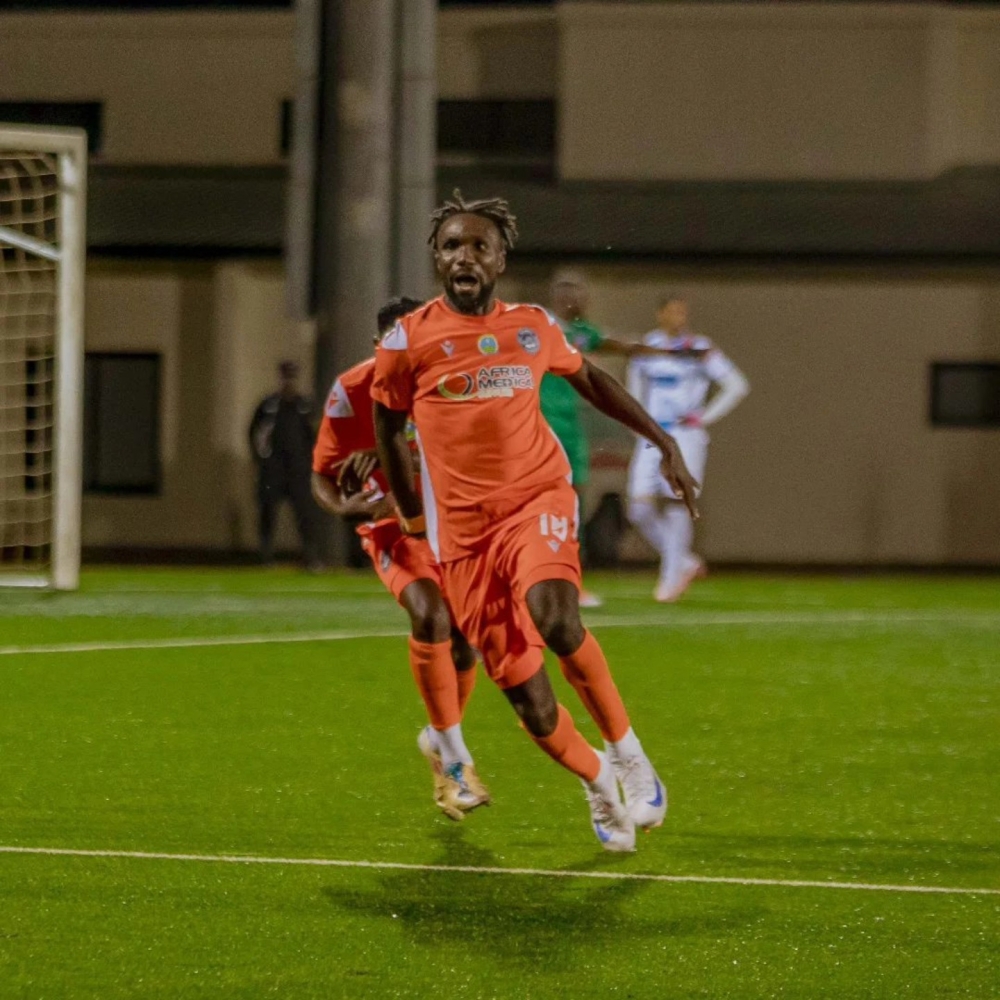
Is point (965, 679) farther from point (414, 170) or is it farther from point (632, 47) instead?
point (632, 47)

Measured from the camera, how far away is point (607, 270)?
2489 cm

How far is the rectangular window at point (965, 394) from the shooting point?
24.8m

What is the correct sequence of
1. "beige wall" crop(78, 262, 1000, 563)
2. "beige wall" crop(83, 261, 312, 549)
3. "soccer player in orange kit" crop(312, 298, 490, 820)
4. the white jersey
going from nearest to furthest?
"soccer player in orange kit" crop(312, 298, 490, 820) → the white jersey → "beige wall" crop(78, 262, 1000, 563) → "beige wall" crop(83, 261, 312, 549)

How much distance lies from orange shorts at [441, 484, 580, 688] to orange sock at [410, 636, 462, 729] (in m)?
0.51

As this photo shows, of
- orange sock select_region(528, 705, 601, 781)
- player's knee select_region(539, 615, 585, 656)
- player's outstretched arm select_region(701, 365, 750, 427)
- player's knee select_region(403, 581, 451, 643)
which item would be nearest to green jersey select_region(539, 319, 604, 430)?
player's outstretched arm select_region(701, 365, 750, 427)

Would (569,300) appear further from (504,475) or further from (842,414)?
(842,414)

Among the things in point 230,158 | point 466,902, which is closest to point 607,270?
point 230,158

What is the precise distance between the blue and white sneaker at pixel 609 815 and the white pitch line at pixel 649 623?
233 inches

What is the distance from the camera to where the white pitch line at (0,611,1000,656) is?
12.3 m

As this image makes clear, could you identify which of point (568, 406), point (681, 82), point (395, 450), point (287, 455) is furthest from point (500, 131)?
point (395, 450)

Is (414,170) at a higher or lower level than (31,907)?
higher

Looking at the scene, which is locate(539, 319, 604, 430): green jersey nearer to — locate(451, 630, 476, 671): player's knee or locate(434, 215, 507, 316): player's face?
locate(451, 630, 476, 671): player's knee

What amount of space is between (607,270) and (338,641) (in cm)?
1264

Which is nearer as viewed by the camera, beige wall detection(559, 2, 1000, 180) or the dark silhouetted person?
the dark silhouetted person
